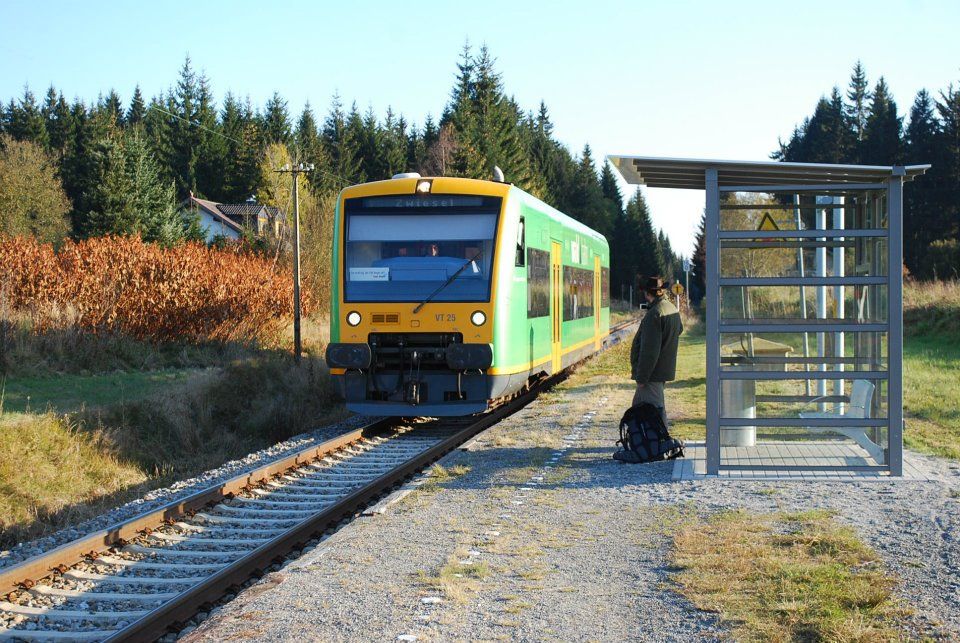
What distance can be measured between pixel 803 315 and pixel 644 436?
2.95 m

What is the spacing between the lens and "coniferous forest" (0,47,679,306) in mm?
A: 47531

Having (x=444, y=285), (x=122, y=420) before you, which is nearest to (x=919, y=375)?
(x=444, y=285)

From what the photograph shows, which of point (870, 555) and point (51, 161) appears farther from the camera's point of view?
point (51, 161)

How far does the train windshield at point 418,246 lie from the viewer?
12.5 meters

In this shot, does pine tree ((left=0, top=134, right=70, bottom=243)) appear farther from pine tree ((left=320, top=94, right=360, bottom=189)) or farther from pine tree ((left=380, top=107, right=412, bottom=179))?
pine tree ((left=380, top=107, right=412, bottom=179))

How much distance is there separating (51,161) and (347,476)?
6099 cm

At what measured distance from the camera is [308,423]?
53.2 ft

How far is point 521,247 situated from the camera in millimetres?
13375

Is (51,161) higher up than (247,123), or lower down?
lower down

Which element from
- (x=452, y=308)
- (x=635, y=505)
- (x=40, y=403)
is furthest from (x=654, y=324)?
(x=40, y=403)

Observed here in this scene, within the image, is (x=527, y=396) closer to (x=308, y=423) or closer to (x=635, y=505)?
(x=308, y=423)

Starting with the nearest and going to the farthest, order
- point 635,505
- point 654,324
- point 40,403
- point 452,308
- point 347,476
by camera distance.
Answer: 1. point 635,505
2. point 654,324
3. point 347,476
4. point 452,308
5. point 40,403

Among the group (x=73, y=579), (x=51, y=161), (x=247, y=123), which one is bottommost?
(x=73, y=579)

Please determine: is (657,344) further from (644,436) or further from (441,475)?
(441,475)
